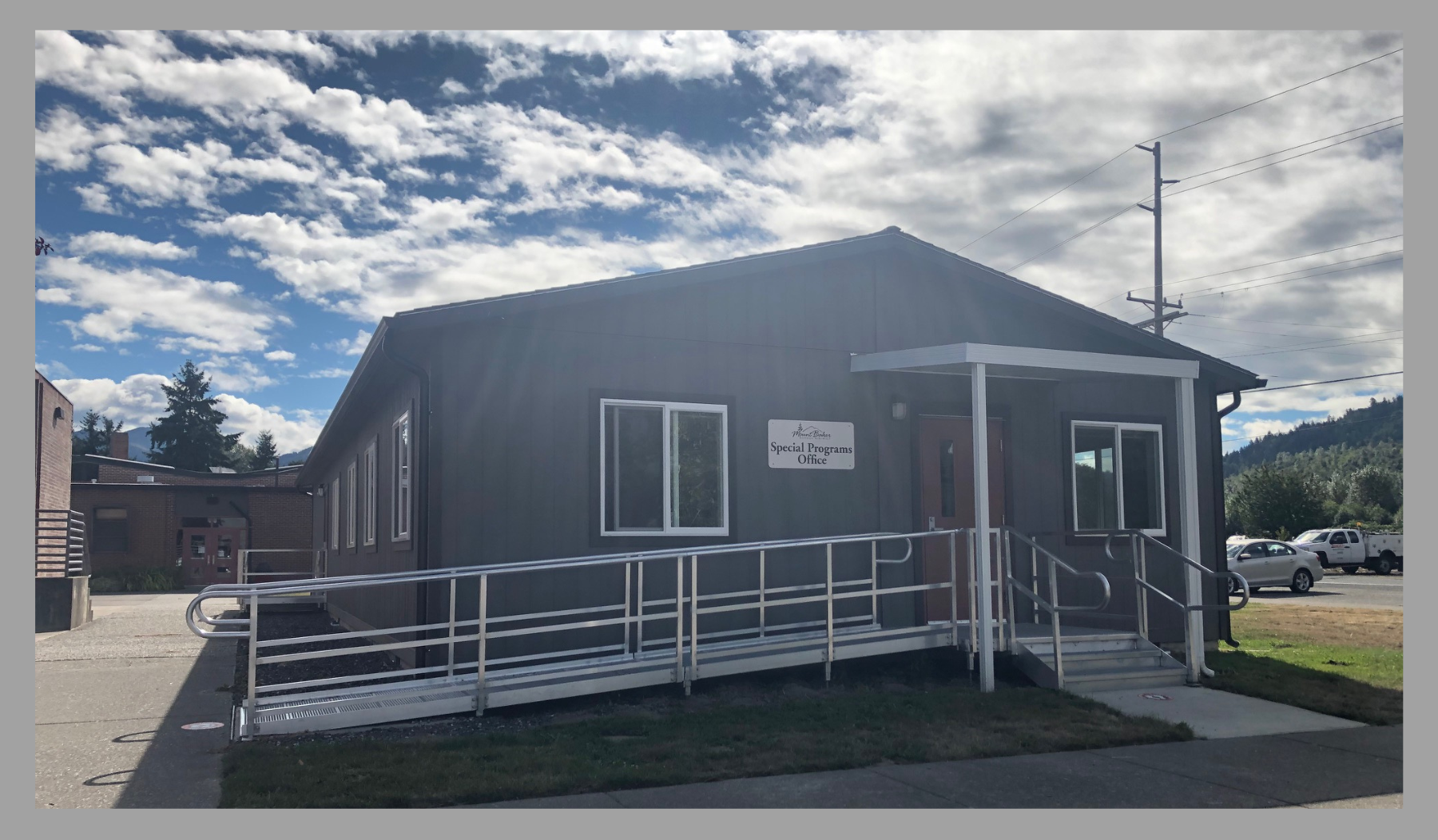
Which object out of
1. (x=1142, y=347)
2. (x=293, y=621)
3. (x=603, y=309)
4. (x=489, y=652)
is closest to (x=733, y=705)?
(x=489, y=652)

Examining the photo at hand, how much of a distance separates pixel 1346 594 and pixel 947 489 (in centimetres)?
2033

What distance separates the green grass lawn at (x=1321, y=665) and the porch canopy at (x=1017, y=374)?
30.9 inches

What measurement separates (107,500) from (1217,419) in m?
33.1

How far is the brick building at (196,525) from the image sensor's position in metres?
34.4

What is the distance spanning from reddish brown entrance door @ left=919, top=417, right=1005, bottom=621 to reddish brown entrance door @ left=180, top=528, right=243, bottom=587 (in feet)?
99.0

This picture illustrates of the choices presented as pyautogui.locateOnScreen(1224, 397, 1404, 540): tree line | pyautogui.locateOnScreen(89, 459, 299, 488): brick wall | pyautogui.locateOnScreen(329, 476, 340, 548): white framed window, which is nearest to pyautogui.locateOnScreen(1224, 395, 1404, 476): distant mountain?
pyautogui.locateOnScreen(1224, 397, 1404, 540): tree line

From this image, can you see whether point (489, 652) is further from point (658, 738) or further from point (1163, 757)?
point (1163, 757)

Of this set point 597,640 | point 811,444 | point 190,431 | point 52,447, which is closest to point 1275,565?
point 811,444

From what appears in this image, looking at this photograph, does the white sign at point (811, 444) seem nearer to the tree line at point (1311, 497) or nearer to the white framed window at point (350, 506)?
the white framed window at point (350, 506)

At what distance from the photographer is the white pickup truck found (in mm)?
38188

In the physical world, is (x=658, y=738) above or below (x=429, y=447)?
below

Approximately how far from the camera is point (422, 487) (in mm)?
9008

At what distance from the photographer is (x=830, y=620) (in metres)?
8.88

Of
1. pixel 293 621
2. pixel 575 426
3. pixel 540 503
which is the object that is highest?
pixel 575 426
